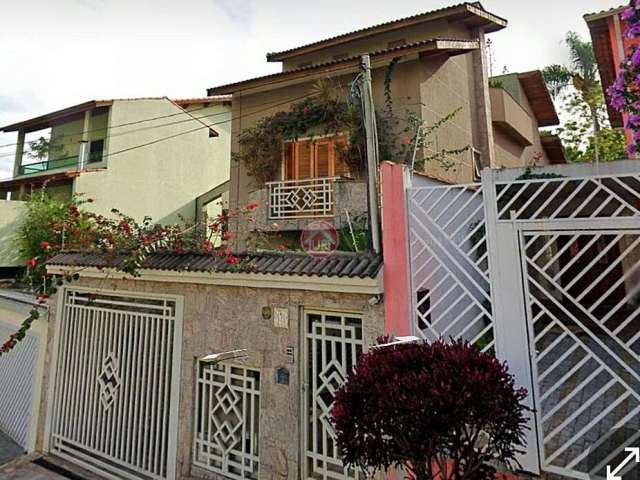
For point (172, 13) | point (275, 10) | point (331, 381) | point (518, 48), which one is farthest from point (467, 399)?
point (518, 48)

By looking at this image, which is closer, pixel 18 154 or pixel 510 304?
pixel 510 304

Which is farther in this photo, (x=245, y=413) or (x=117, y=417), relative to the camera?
(x=117, y=417)

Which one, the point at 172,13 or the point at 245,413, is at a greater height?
the point at 172,13

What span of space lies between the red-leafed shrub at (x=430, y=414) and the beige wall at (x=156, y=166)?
20612 mm

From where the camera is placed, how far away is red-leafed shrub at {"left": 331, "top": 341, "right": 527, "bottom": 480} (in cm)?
292

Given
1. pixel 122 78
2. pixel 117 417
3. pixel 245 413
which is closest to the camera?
pixel 245 413

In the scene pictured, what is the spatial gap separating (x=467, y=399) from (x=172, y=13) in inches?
359

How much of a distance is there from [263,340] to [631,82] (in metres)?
5.58

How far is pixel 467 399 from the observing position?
2.93 metres

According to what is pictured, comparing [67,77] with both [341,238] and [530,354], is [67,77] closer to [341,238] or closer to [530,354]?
A: [341,238]

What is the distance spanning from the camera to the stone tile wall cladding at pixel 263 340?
15.8 feet

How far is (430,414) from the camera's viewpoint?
2.91m

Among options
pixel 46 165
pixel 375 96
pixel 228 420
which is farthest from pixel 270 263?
pixel 46 165

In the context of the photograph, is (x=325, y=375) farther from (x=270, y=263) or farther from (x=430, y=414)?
(x=430, y=414)
